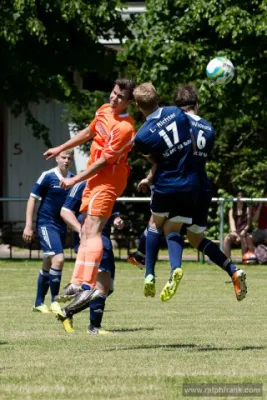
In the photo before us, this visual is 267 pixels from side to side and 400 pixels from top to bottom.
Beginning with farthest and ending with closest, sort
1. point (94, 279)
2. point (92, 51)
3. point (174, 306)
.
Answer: point (92, 51) < point (174, 306) < point (94, 279)

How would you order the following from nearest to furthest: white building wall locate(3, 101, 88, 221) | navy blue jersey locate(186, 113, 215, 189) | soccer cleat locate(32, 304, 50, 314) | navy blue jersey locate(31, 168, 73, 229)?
navy blue jersey locate(186, 113, 215, 189), soccer cleat locate(32, 304, 50, 314), navy blue jersey locate(31, 168, 73, 229), white building wall locate(3, 101, 88, 221)

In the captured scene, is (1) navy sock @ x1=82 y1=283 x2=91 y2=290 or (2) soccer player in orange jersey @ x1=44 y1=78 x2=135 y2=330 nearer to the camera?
(1) navy sock @ x1=82 y1=283 x2=91 y2=290

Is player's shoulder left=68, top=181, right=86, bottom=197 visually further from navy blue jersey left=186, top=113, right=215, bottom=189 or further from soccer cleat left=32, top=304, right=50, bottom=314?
navy blue jersey left=186, top=113, right=215, bottom=189

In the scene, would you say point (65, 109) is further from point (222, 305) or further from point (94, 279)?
point (94, 279)

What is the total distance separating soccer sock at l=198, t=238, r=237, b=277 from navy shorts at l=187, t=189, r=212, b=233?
0.16 meters

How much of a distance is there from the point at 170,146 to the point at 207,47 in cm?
1407

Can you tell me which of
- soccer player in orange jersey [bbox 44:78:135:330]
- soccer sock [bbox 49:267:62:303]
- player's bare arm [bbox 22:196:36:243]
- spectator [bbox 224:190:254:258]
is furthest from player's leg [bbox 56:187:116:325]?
spectator [bbox 224:190:254:258]

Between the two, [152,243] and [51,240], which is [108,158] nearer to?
[152,243]

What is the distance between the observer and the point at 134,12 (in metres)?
30.4

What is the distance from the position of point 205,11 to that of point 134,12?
22.6 feet

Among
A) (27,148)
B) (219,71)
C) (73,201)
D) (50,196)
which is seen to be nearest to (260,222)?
(219,71)

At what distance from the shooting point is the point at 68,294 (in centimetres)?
1024

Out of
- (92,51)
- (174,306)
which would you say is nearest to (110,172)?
(174,306)

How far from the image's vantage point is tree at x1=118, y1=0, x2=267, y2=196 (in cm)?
2336
